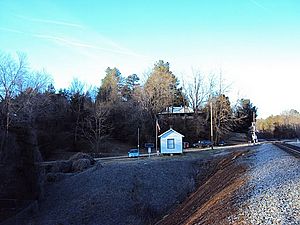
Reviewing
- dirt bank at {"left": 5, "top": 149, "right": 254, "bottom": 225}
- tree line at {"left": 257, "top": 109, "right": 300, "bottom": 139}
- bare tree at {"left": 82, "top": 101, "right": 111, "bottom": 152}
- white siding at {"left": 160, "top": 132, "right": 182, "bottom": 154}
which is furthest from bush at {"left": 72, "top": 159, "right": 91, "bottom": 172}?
tree line at {"left": 257, "top": 109, "right": 300, "bottom": 139}

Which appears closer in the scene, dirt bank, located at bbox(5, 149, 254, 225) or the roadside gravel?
dirt bank, located at bbox(5, 149, 254, 225)

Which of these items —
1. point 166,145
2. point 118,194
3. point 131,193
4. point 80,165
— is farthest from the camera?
point 166,145

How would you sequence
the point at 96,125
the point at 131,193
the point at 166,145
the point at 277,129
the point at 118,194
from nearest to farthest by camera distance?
the point at 118,194 < the point at 131,193 < the point at 166,145 < the point at 96,125 < the point at 277,129

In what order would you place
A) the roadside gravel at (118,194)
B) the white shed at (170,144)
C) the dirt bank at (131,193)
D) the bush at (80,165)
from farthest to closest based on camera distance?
the white shed at (170,144) → the bush at (80,165) → the roadside gravel at (118,194) → the dirt bank at (131,193)

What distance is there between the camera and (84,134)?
52.6 metres

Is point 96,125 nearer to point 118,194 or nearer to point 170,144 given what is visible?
point 170,144

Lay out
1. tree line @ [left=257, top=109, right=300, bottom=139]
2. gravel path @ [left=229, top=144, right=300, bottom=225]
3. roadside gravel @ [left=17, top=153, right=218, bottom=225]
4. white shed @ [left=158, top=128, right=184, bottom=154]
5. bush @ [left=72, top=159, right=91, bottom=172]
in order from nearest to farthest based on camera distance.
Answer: gravel path @ [left=229, top=144, right=300, bottom=225], roadside gravel @ [left=17, top=153, right=218, bottom=225], bush @ [left=72, top=159, right=91, bottom=172], white shed @ [left=158, top=128, right=184, bottom=154], tree line @ [left=257, top=109, right=300, bottom=139]

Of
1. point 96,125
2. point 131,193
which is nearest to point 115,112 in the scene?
point 96,125

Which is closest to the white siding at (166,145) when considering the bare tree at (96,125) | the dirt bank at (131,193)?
the dirt bank at (131,193)

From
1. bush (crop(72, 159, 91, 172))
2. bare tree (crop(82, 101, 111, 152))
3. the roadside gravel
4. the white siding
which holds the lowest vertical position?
the roadside gravel

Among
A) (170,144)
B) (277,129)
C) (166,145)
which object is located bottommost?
(166,145)

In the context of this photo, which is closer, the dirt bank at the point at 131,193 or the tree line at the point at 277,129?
the dirt bank at the point at 131,193

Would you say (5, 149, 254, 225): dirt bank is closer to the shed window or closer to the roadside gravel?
the roadside gravel

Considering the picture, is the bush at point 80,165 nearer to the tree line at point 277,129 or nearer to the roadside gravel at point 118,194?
the roadside gravel at point 118,194
